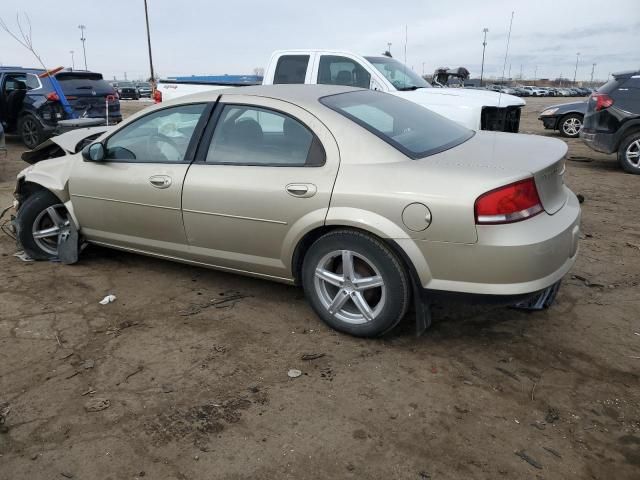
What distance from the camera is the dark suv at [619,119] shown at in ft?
28.2

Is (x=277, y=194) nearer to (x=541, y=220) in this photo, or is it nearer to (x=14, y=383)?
(x=541, y=220)

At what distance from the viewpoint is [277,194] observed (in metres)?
3.37

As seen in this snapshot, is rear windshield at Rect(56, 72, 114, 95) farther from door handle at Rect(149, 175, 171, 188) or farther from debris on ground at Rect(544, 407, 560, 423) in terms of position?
debris on ground at Rect(544, 407, 560, 423)

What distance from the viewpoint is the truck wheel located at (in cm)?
1327

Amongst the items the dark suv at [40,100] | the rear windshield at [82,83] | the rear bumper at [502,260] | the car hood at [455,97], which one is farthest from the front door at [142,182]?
the rear windshield at [82,83]

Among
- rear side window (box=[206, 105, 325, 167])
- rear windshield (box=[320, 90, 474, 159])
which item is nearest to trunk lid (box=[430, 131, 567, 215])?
rear windshield (box=[320, 90, 474, 159])

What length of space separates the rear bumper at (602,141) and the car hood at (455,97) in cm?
170

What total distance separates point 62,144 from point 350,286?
315 cm

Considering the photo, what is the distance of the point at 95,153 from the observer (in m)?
4.14

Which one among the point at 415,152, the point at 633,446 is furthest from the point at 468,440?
the point at 415,152

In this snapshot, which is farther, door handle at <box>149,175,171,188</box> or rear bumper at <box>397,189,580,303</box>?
door handle at <box>149,175,171,188</box>

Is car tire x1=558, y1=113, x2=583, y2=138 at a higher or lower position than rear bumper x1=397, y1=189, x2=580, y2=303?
lower

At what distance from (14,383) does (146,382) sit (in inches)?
28.7

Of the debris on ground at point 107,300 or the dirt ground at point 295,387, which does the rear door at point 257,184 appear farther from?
the debris on ground at point 107,300
